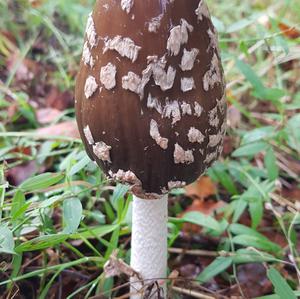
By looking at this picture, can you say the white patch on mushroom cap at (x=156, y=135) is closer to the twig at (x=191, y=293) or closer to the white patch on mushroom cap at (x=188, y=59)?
the white patch on mushroom cap at (x=188, y=59)

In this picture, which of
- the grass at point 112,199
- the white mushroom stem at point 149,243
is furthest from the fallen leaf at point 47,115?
the white mushroom stem at point 149,243

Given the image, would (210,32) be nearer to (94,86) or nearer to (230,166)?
(94,86)

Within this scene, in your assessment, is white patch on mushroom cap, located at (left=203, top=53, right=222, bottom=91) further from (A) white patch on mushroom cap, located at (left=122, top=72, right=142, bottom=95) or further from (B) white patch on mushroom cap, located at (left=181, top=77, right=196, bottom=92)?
(A) white patch on mushroom cap, located at (left=122, top=72, right=142, bottom=95)

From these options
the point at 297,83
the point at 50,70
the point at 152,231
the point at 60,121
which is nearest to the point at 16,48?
the point at 50,70

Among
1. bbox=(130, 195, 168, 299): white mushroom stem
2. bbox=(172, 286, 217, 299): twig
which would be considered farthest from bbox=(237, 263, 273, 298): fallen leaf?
bbox=(130, 195, 168, 299): white mushroom stem

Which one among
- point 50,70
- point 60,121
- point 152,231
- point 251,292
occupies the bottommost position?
point 251,292

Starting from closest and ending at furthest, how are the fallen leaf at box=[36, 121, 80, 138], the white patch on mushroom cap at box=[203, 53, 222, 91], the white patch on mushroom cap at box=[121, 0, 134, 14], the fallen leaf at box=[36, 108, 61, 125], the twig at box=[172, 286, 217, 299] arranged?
1. the white patch on mushroom cap at box=[121, 0, 134, 14]
2. the white patch on mushroom cap at box=[203, 53, 222, 91]
3. the twig at box=[172, 286, 217, 299]
4. the fallen leaf at box=[36, 121, 80, 138]
5. the fallen leaf at box=[36, 108, 61, 125]

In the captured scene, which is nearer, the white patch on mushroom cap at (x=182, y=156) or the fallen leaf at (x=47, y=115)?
→ the white patch on mushroom cap at (x=182, y=156)
